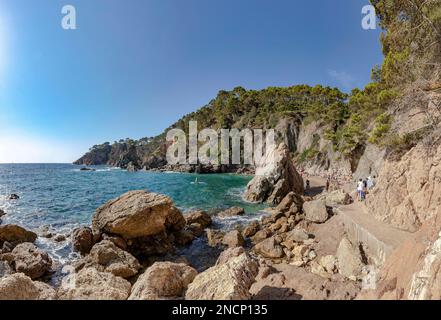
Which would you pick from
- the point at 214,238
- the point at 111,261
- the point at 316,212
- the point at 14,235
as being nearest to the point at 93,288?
the point at 111,261

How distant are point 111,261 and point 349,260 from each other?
36.2ft

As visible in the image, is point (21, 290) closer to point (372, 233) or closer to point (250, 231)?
point (372, 233)

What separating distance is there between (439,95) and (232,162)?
2612 inches

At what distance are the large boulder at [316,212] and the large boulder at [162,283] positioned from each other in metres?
11.9

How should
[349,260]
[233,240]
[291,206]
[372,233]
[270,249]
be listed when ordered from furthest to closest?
[291,206] → [233,240] → [270,249] → [372,233] → [349,260]

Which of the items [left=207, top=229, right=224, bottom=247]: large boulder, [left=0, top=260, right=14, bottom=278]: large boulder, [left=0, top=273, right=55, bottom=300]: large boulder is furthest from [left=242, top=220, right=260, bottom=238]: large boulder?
[left=0, top=260, right=14, bottom=278]: large boulder

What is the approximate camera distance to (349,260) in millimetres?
9977

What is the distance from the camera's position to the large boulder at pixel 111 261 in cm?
1102

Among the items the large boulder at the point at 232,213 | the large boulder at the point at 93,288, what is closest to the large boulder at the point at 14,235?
the large boulder at the point at 93,288

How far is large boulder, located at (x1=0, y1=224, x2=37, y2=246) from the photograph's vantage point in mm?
14523

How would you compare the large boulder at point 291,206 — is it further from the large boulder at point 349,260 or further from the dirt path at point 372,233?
the large boulder at point 349,260

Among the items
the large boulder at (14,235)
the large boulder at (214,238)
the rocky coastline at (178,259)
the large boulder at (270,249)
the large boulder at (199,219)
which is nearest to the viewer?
the rocky coastline at (178,259)
